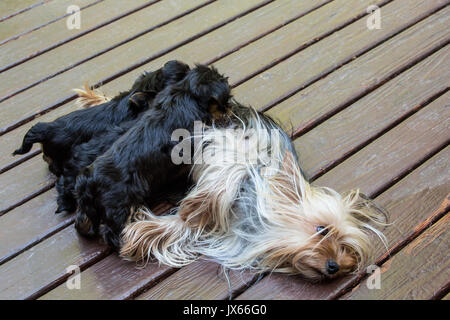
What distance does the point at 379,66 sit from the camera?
9.02 ft

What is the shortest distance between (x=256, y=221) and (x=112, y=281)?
51 cm

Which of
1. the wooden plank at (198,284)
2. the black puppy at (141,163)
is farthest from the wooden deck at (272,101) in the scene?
the black puppy at (141,163)

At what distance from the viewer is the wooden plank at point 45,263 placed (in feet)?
6.61

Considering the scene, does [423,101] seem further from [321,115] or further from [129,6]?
[129,6]

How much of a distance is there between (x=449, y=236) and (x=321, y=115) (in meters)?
0.76

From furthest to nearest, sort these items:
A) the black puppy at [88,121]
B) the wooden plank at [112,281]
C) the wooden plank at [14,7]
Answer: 1. the wooden plank at [14,7]
2. the black puppy at [88,121]
3. the wooden plank at [112,281]

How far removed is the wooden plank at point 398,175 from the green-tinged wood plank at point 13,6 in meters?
2.12

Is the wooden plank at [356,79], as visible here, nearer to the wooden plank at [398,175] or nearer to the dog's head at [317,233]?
the wooden plank at [398,175]

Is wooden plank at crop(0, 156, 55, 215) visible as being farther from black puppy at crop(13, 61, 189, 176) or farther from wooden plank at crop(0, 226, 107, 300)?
wooden plank at crop(0, 226, 107, 300)

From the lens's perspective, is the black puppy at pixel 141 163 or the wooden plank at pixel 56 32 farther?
the wooden plank at pixel 56 32

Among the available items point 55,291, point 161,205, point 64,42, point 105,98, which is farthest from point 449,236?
point 64,42

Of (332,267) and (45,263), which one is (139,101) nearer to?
(45,263)

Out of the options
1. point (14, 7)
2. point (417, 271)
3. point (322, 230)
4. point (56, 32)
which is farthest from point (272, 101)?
point (14, 7)

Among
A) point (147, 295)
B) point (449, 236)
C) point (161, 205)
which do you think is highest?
point (161, 205)
